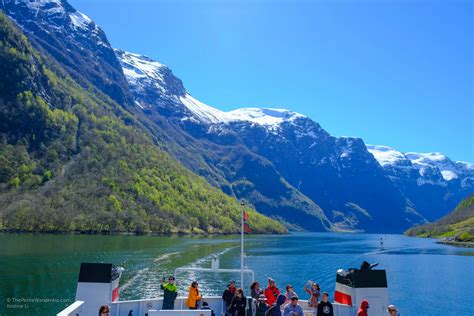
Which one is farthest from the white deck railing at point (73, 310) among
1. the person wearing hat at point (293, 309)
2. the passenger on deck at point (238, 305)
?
the person wearing hat at point (293, 309)

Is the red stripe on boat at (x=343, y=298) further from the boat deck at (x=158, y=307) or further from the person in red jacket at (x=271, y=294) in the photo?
the person in red jacket at (x=271, y=294)

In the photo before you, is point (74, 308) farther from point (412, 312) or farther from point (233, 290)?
point (412, 312)

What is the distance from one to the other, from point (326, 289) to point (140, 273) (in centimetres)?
3313

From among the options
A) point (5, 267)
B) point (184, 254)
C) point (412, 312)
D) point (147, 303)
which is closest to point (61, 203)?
point (184, 254)

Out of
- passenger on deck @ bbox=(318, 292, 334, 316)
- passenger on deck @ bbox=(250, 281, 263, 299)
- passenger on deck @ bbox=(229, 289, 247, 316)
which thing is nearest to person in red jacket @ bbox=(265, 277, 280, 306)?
passenger on deck @ bbox=(250, 281, 263, 299)

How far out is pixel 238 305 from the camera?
20.4 meters

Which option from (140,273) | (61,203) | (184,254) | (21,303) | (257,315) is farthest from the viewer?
(61,203)

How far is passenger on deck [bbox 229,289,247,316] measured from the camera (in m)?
20.3

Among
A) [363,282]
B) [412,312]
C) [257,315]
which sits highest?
[363,282]

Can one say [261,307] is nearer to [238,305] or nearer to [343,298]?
[238,305]

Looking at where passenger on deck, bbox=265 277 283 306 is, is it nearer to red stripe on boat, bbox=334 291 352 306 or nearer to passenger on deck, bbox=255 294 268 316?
passenger on deck, bbox=255 294 268 316

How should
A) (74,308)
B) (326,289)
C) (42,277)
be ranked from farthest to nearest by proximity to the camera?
(326,289), (42,277), (74,308)

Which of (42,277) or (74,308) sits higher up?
(74,308)

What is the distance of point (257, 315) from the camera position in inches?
780
